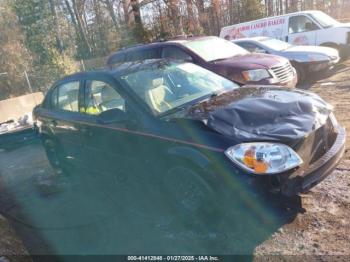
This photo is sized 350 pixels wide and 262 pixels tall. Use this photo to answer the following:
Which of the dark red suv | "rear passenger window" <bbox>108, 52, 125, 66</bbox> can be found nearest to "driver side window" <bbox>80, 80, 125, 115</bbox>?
the dark red suv

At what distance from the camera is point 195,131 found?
11.7ft

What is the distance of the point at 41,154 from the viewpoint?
325 inches

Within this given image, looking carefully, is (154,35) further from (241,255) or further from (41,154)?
(241,255)

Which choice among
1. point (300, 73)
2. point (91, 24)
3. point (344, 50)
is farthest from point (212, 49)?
point (91, 24)

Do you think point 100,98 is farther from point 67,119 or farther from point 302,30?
point 302,30

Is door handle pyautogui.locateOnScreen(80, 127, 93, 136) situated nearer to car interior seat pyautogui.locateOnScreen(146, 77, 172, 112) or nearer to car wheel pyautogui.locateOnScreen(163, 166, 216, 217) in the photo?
car interior seat pyautogui.locateOnScreen(146, 77, 172, 112)

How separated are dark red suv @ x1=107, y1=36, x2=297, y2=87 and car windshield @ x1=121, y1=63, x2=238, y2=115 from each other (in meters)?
2.45

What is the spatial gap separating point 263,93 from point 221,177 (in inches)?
52.4

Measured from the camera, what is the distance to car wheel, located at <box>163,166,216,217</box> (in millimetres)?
3598

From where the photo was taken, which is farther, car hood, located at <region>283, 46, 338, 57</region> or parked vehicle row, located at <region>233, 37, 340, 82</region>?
car hood, located at <region>283, 46, 338, 57</region>

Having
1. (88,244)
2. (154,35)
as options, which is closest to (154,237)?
(88,244)

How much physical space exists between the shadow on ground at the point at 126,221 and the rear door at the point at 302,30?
30.1 ft

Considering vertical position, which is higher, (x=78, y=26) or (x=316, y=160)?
(x=78, y=26)

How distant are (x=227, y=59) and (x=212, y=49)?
0.58 metres
